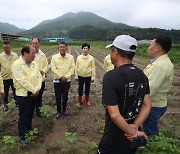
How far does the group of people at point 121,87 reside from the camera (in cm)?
205

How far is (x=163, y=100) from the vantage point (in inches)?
129

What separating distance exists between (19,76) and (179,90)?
6.92m

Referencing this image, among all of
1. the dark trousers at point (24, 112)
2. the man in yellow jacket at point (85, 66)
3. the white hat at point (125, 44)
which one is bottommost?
the dark trousers at point (24, 112)

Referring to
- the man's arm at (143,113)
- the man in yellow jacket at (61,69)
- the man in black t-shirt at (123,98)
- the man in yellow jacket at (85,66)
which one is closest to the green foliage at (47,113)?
the man in yellow jacket at (61,69)

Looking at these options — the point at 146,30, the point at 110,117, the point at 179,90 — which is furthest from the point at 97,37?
the point at 110,117

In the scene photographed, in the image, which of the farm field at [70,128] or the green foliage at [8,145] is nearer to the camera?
the green foliage at [8,145]

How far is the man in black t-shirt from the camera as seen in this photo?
2.02 m

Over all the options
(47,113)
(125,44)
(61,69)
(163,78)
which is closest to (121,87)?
(125,44)

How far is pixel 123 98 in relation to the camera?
2.08 m

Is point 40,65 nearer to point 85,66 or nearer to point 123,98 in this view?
point 85,66

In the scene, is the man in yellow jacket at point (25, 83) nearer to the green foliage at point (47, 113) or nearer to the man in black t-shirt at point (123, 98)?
the green foliage at point (47, 113)

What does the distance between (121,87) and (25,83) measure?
2.59 meters

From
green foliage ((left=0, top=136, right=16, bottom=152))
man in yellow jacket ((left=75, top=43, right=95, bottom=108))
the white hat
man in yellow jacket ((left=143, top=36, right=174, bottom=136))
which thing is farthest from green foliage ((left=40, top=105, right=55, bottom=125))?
the white hat

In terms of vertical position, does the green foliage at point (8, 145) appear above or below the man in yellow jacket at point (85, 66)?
below
